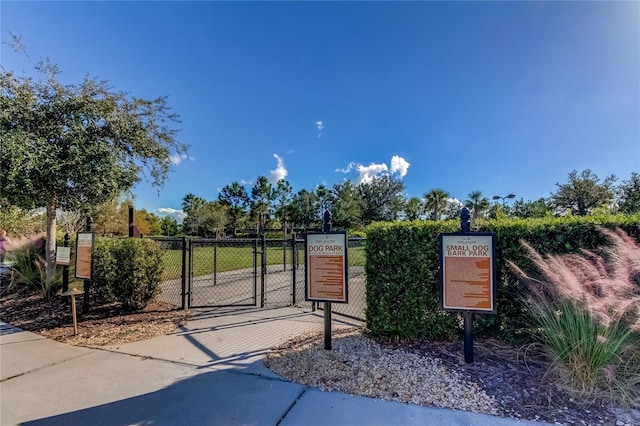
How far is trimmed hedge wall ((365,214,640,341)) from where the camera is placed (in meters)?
3.45

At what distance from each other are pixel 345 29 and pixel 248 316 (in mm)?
7648

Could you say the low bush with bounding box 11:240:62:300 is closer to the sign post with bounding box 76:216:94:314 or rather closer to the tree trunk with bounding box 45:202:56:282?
the tree trunk with bounding box 45:202:56:282

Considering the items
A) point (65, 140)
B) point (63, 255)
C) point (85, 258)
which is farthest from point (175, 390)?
point (65, 140)

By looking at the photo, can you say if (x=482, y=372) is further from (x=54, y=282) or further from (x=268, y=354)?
(x=54, y=282)

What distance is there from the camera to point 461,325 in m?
3.94

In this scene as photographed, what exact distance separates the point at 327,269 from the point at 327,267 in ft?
0.09

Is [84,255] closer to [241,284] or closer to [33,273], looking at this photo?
[33,273]

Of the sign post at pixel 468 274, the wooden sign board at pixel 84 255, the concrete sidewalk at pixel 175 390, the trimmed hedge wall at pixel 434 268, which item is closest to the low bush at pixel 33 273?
the wooden sign board at pixel 84 255

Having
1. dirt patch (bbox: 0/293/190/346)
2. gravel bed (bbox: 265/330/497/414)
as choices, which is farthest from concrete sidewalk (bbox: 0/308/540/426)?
dirt patch (bbox: 0/293/190/346)

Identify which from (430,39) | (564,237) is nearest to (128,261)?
(564,237)

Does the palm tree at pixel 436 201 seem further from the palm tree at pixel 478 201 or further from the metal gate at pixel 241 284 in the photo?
the metal gate at pixel 241 284

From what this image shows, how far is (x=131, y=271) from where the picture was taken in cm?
577

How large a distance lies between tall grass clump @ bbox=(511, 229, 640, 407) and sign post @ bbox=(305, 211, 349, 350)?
213cm

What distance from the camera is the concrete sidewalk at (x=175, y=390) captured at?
2420 millimetres
